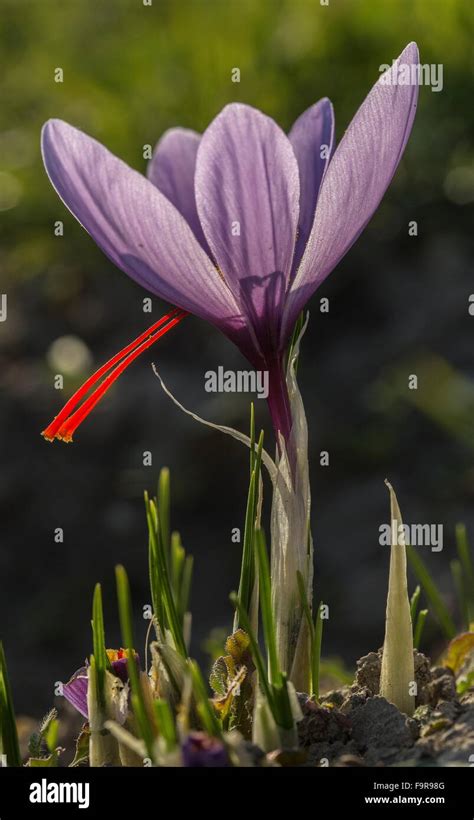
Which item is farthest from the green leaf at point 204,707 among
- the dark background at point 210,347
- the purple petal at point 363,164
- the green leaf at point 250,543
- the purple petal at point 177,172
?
Answer: the dark background at point 210,347

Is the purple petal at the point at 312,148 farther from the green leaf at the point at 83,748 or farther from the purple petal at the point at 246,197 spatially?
the green leaf at the point at 83,748

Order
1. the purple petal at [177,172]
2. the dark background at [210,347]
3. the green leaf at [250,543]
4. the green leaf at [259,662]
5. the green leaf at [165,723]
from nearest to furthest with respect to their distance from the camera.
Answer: the green leaf at [165,723], the green leaf at [259,662], the green leaf at [250,543], the purple petal at [177,172], the dark background at [210,347]

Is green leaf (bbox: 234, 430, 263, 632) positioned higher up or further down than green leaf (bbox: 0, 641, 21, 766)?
higher up

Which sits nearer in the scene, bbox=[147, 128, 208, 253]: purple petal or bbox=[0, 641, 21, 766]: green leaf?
bbox=[0, 641, 21, 766]: green leaf

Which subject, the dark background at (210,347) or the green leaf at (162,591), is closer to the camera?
the green leaf at (162,591)

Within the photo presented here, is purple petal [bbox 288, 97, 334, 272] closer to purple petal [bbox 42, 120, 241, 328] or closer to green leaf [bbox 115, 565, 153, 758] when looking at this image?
purple petal [bbox 42, 120, 241, 328]

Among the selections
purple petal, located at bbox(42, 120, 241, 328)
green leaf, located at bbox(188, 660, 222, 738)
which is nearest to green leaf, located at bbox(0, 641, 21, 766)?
green leaf, located at bbox(188, 660, 222, 738)

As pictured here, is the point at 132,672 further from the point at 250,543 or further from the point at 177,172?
the point at 177,172
